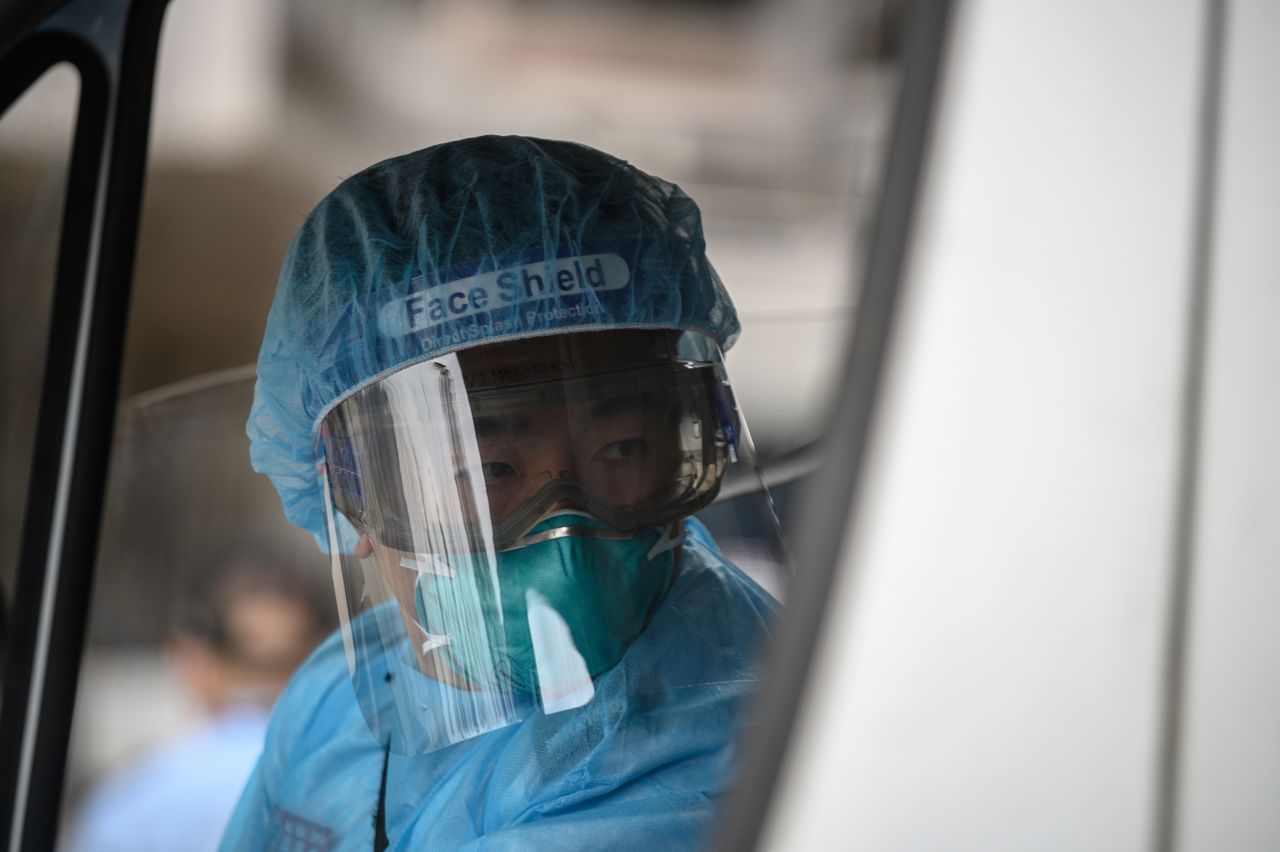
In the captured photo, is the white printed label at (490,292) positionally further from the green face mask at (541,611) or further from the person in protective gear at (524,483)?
the green face mask at (541,611)

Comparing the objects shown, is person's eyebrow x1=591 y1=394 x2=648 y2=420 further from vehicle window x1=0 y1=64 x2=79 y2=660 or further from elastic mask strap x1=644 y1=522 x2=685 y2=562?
vehicle window x1=0 y1=64 x2=79 y2=660

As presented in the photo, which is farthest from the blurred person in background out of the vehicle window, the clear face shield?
the clear face shield

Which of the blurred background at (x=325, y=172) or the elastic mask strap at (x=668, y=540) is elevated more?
the blurred background at (x=325, y=172)

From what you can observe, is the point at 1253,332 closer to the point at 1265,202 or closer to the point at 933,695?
the point at 1265,202

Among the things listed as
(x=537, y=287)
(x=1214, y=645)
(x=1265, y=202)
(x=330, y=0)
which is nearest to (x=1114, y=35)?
(x=1265, y=202)

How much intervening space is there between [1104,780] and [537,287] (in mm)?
Answer: 788

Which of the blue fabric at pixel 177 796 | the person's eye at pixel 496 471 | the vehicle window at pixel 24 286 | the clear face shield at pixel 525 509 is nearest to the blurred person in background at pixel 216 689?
the blue fabric at pixel 177 796

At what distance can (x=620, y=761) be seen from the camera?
101 centimetres

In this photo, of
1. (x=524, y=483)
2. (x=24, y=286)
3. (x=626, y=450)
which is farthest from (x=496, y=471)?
(x=24, y=286)

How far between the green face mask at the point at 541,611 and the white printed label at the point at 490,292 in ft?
0.81

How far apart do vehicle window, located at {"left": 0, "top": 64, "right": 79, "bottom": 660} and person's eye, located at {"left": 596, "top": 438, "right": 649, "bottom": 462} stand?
780 millimetres

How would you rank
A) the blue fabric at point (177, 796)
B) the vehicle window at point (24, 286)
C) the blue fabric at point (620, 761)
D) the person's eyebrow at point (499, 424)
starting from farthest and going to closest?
the blue fabric at point (177, 796)
the vehicle window at point (24, 286)
the person's eyebrow at point (499, 424)
the blue fabric at point (620, 761)

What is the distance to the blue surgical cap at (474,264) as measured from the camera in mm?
1093

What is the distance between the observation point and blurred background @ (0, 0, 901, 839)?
1296mm
